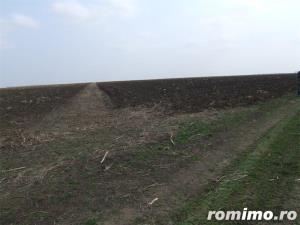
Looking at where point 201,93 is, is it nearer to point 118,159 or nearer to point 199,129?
point 199,129

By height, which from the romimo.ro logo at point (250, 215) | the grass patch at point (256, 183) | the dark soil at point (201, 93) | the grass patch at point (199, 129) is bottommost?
the romimo.ro logo at point (250, 215)

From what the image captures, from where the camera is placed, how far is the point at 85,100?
18.2m

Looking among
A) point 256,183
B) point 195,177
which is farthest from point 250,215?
point 195,177

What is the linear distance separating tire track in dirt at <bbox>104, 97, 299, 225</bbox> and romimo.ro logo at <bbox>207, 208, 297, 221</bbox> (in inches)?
25.6

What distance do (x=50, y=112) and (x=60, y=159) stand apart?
6580mm

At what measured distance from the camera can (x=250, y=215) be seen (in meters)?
5.98

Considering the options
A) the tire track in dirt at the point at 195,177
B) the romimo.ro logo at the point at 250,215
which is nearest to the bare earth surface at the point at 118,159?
the tire track in dirt at the point at 195,177

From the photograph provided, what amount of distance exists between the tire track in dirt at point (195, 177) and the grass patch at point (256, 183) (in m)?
0.22

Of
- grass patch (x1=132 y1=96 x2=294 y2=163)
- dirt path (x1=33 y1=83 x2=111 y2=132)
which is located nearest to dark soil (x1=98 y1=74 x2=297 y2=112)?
dirt path (x1=33 y1=83 x2=111 y2=132)

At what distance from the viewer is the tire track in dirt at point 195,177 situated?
6297 millimetres

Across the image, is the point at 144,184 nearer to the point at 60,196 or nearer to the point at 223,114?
the point at 60,196

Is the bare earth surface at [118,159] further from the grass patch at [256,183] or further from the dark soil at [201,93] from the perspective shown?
the dark soil at [201,93]

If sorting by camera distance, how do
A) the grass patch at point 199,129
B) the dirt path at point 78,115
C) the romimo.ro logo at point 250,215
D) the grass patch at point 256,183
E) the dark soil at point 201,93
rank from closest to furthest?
the romimo.ro logo at point 250,215
the grass patch at point 256,183
the grass patch at point 199,129
the dirt path at point 78,115
the dark soil at point 201,93

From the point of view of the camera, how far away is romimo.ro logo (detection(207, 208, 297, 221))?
588 cm
